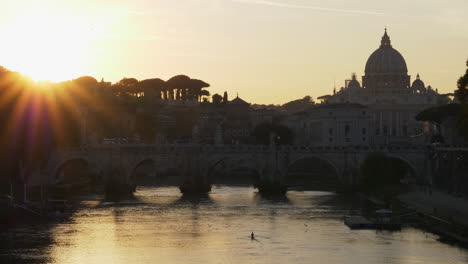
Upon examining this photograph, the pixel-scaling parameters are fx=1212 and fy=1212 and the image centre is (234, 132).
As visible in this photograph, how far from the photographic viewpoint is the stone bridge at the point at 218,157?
96625 mm

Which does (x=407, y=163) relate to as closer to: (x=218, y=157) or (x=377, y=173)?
(x=377, y=173)

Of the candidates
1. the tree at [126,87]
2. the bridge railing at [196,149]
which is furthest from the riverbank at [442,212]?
the tree at [126,87]

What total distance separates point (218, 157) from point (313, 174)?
31483 mm

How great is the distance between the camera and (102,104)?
478 ft

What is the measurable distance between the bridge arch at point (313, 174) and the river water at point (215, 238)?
17.5 m

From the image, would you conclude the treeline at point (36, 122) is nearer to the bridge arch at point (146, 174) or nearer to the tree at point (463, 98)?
the bridge arch at point (146, 174)

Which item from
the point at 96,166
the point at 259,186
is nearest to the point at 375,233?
the point at 259,186

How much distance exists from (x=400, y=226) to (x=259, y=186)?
92.7 feet

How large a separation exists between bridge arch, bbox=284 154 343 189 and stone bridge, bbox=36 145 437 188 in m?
0.46

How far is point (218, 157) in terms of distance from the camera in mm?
97938

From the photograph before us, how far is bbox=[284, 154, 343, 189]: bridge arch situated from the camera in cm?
9925

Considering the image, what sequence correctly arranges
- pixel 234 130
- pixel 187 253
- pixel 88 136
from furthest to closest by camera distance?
pixel 234 130, pixel 88 136, pixel 187 253

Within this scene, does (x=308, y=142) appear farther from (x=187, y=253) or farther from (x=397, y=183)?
(x=187, y=253)

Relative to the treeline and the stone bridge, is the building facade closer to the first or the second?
the treeline
